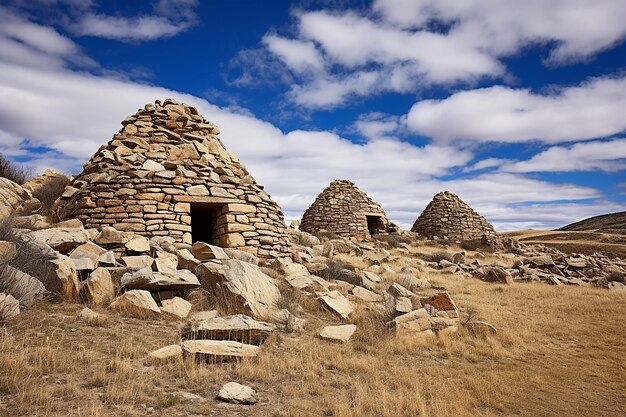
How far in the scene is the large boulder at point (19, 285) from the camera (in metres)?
4.41

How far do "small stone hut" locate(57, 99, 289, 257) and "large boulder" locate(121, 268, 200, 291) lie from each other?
276 centimetres

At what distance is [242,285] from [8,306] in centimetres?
275

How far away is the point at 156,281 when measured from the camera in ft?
18.1

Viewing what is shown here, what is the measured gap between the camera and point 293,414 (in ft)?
10.3

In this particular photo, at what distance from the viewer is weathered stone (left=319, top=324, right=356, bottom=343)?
534cm

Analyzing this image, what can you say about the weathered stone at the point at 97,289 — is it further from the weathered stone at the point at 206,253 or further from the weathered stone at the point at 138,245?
the weathered stone at the point at 206,253

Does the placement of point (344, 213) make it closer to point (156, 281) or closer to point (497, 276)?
point (497, 276)

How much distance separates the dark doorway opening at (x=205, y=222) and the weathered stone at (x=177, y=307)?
3882 millimetres

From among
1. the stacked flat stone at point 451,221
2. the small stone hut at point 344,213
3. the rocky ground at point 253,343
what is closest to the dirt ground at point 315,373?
the rocky ground at point 253,343

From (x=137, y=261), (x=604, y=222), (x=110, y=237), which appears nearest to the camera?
(x=137, y=261)

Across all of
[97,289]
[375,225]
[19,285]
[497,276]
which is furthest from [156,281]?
[375,225]

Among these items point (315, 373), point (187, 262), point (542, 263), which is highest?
point (187, 262)

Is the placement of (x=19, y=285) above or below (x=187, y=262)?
below

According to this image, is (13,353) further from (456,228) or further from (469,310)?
(456,228)
